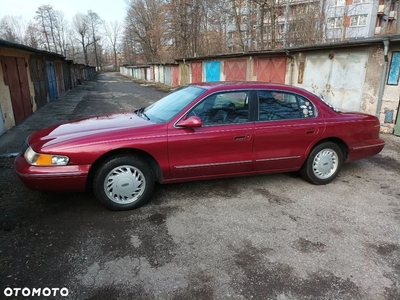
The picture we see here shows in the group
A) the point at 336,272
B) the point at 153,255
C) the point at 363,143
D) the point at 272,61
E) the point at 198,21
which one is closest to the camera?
the point at 336,272

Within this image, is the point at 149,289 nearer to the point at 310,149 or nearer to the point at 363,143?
the point at 310,149

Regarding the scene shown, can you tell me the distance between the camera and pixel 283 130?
3.92 meters

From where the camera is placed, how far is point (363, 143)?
447 centimetres

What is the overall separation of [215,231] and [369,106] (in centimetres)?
721

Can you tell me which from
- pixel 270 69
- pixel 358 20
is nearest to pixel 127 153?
pixel 270 69

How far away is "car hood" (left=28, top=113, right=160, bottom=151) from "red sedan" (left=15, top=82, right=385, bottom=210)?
1 centimetres

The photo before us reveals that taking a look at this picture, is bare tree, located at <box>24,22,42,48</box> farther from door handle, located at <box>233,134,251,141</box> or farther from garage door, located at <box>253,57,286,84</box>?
door handle, located at <box>233,134,251,141</box>

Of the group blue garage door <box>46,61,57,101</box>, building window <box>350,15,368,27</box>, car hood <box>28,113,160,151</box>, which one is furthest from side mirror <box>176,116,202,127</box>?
building window <box>350,15,368,27</box>

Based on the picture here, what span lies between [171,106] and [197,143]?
2.53ft

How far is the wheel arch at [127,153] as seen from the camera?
11.1 feet

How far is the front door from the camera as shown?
3.55 metres

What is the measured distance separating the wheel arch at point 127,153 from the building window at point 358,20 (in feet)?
151

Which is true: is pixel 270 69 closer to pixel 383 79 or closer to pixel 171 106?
pixel 383 79

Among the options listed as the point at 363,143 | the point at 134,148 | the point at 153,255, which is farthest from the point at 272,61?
the point at 153,255
